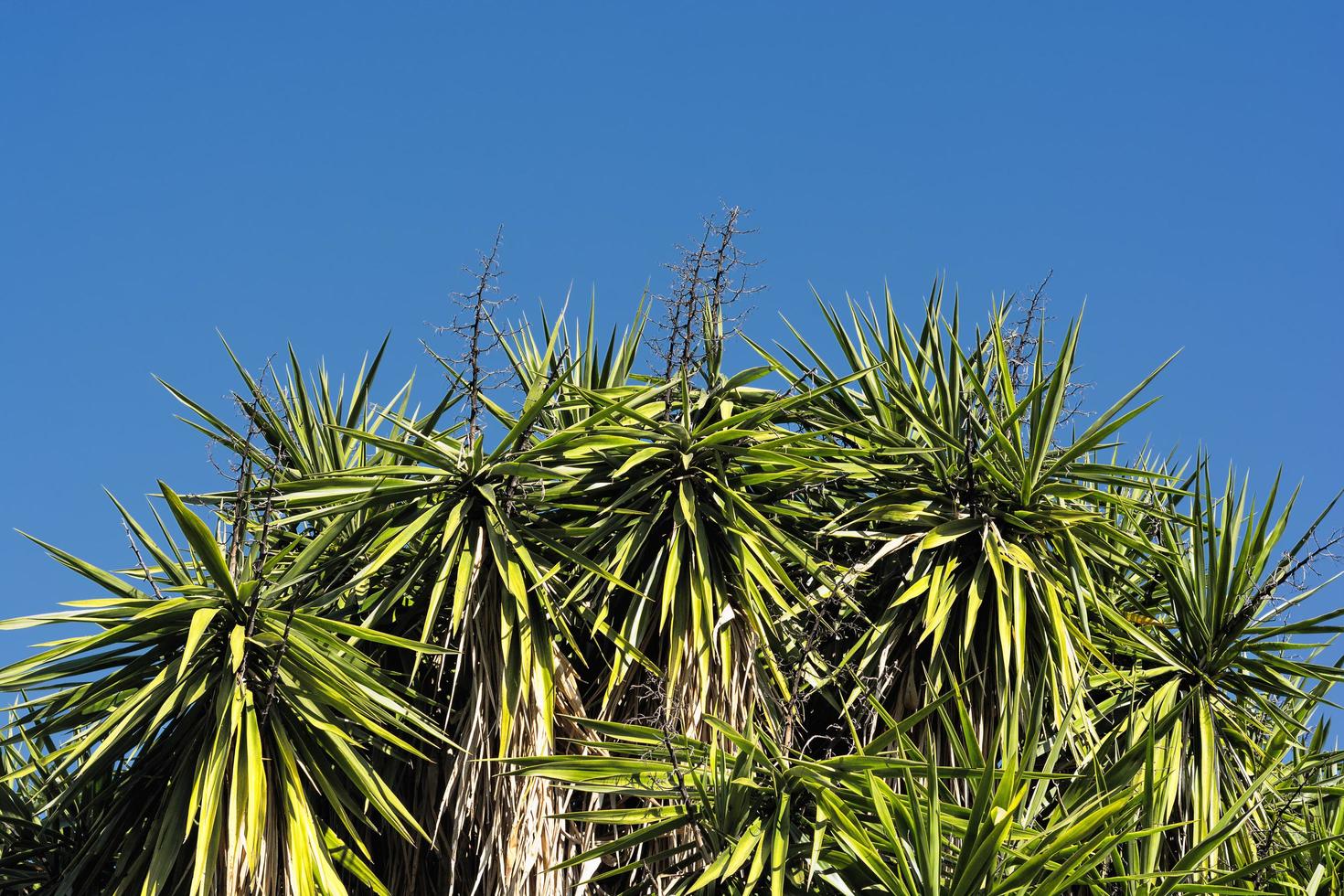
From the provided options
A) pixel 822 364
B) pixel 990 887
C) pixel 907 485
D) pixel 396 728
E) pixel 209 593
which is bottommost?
pixel 990 887

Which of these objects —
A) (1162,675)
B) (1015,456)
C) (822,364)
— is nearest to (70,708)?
(822,364)

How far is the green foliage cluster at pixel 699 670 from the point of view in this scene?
18.7 feet

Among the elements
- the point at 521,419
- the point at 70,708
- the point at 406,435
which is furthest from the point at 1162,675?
the point at 70,708

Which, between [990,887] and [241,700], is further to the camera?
[241,700]

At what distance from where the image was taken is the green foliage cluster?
5.71m

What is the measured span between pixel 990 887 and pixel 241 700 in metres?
2.69

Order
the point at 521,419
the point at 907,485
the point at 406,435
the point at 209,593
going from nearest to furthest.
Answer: the point at 209,593, the point at 521,419, the point at 907,485, the point at 406,435

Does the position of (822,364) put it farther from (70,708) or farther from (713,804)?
(70,708)

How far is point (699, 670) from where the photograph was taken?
6316mm

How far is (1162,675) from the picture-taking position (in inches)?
288

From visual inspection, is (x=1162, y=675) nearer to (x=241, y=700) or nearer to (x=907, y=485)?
(x=907, y=485)

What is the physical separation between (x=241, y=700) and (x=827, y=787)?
6.95 ft

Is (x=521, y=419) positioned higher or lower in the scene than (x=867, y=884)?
higher

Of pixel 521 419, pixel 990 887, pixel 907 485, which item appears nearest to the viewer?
pixel 990 887
